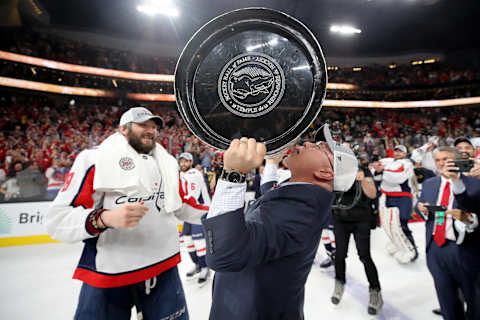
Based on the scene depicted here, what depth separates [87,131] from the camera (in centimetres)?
1081

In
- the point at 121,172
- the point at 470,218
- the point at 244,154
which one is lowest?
the point at 470,218

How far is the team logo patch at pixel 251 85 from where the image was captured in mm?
705

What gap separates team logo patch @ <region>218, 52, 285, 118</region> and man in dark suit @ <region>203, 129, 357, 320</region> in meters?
0.10

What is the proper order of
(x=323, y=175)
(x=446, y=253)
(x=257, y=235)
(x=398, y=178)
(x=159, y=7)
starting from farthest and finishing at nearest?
(x=159, y=7), (x=398, y=178), (x=446, y=253), (x=323, y=175), (x=257, y=235)

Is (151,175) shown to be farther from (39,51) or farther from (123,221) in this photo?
(39,51)

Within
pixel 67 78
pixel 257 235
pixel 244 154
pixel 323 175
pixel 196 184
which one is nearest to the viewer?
pixel 244 154

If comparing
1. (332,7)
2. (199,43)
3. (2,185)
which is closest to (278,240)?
(199,43)

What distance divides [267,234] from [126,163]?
955mm

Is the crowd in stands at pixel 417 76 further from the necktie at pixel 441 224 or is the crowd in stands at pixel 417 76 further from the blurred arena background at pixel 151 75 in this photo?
the necktie at pixel 441 224

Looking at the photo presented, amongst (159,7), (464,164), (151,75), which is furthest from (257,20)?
(151,75)

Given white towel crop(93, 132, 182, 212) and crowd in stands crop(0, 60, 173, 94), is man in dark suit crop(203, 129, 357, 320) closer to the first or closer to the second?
white towel crop(93, 132, 182, 212)

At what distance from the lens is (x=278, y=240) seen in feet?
2.73

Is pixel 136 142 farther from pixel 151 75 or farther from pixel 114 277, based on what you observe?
pixel 151 75

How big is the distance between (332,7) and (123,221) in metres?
7.37
